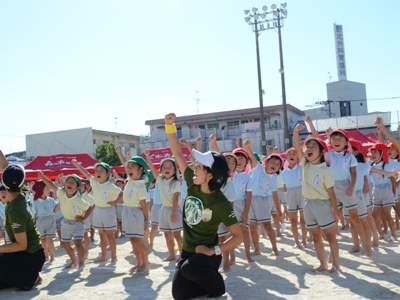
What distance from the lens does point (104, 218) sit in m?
8.00

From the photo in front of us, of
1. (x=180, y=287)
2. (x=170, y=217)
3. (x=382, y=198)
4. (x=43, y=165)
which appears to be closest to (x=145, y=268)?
(x=170, y=217)

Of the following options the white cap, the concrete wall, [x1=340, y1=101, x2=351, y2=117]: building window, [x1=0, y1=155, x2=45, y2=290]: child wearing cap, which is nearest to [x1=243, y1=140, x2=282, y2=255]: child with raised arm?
the white cap

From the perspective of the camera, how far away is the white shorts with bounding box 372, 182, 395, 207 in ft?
27.6

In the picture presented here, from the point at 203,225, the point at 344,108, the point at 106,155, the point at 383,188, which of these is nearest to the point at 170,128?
the point at 203,225

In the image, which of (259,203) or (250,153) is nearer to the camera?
(250,153)

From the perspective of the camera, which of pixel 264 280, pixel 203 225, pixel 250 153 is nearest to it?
pixel 203 225

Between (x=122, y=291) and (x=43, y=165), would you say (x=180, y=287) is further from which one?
(x=43, y=165)

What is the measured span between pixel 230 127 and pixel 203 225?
123ft

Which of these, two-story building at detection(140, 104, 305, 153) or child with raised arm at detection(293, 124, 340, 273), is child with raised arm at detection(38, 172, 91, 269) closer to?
child with raised arm at detection(293, 124, 340, 273)

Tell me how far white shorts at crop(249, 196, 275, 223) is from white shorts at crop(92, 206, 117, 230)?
2589mm

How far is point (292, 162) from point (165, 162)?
111 inches

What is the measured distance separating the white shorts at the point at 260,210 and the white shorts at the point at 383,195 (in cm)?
241

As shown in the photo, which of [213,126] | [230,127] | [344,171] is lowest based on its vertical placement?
[344,171]

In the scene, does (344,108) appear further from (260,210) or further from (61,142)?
(260,210)
